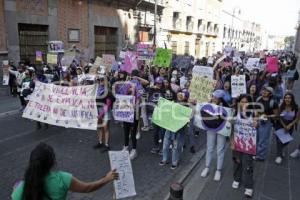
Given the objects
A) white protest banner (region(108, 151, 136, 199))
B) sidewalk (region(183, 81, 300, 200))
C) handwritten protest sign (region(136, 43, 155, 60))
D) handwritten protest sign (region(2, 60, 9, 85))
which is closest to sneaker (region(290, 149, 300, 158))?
sidewalk (region(183, 81, 300, 200))

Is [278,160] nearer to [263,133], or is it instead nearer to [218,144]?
[263,133]

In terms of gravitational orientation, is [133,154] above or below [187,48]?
below

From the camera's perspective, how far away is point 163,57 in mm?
11570

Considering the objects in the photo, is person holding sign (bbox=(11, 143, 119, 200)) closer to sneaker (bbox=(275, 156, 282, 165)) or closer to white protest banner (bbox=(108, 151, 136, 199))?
white protest banner (bbox=(108, 151, 136, 199))

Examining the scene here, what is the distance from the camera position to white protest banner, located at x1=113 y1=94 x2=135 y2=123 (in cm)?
646

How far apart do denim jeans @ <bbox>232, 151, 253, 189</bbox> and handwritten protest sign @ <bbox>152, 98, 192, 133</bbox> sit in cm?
113

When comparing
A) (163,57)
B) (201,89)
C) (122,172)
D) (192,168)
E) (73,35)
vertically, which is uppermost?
(73,35)

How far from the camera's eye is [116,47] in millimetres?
23406

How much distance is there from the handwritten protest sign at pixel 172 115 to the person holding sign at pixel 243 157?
96 centimetres

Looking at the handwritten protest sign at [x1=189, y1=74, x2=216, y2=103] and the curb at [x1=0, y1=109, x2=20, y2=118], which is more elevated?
the handwritten protest sign at [x1=189, y1=74, x2=216, y2=103]

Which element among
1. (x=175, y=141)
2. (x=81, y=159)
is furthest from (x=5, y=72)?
(x=175, y=141)

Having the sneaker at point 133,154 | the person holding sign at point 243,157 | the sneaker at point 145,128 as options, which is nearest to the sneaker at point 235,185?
the person holding sign at point 243,157

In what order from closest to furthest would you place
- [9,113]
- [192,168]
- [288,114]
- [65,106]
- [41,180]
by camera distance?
1. [41,180]
2. [192,168]
3. [288,114]
4. [65,106]
5. [9,113]

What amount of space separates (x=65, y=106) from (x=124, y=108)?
4.37 ft
